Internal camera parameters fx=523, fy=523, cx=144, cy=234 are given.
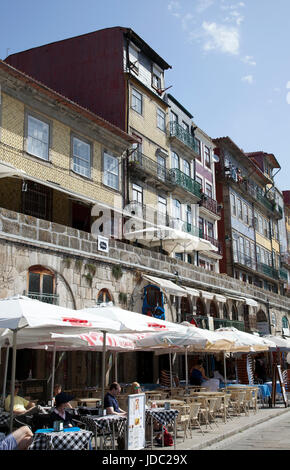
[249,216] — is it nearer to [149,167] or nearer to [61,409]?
[149,167]

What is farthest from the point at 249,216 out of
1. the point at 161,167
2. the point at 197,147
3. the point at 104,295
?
the point at 104,295

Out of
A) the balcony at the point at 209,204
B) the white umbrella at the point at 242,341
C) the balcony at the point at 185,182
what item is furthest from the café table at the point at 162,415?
the balcony at the point at 209,204

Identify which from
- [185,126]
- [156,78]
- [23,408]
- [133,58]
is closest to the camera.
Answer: [23,408]

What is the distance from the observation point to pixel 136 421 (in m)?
8.60

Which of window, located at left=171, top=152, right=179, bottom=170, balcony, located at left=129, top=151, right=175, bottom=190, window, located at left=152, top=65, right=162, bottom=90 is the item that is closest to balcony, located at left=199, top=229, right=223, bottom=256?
window, located at left=171, top=152, right=179, bottom=170

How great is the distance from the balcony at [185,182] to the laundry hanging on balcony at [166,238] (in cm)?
404

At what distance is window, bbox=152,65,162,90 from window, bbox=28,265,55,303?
54.8ft

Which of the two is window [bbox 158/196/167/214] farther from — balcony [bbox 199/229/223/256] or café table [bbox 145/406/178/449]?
café table [bbox 145/406/178/449]

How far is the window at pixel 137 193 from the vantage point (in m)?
24.9

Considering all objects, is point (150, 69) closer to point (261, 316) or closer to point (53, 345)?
point (261, 316)

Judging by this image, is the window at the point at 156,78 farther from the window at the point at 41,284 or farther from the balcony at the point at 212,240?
the window at the point at 41,284

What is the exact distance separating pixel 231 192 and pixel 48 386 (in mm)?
26899

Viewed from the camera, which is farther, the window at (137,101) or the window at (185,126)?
the window at (185,126)

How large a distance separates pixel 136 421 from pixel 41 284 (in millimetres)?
7238
